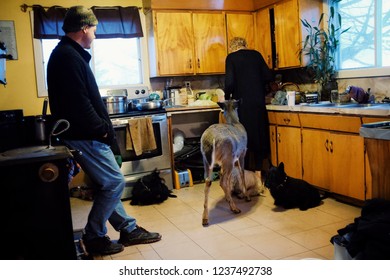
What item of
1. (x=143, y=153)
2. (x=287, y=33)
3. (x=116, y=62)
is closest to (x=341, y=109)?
(x=287, y=33)

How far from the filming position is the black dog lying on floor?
3566 millimetres

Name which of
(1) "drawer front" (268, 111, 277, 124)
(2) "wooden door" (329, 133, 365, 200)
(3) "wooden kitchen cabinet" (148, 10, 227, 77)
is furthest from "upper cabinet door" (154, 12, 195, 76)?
(2) "wooden door" (329, 133, 365, 200)

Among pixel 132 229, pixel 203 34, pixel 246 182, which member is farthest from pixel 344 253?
pixel 203 34

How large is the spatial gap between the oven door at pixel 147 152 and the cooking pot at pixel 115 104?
0.15 m

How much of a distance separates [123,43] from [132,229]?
9.47ft

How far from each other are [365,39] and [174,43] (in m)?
2.17

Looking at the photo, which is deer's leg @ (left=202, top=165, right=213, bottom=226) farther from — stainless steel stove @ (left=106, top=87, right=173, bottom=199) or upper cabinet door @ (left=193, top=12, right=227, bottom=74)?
upper cabinet door @ (left=193, top=12, right=227, bottom=74)

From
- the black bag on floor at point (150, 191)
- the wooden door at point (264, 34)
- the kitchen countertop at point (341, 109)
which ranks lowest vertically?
the black bag on floor at point (150, 191)

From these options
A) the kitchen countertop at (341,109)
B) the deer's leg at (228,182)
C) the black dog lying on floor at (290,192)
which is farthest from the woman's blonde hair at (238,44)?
the deer's leg at (228,182)

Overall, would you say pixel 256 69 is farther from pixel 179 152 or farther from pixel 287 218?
pixel 287 218

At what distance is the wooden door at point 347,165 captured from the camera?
341 centimetres

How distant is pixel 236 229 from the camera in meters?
3.18

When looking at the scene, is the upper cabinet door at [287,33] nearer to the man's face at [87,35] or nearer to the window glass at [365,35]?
the window glass at [365,35]

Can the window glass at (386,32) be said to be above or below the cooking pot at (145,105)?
above
